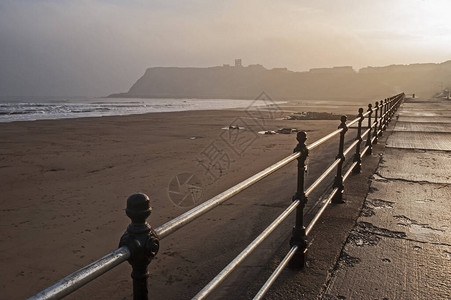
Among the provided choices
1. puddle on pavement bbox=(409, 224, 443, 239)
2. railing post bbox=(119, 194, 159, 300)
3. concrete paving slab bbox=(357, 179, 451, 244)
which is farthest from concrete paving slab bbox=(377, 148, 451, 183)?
railing post bbox=(119, 194, 159, 300)

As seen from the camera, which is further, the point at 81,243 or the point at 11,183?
the point at 11,183

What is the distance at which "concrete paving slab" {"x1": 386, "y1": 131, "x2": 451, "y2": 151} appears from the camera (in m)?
8.72

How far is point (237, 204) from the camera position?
20.1 ft

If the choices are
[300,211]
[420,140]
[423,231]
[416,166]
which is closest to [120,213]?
[300,211]

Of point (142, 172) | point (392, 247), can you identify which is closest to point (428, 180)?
point (392, 247)

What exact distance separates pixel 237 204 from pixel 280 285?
345 centimetres

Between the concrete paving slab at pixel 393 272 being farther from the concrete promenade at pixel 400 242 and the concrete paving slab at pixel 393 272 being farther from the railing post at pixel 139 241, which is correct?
the railing post at pixel 139 241

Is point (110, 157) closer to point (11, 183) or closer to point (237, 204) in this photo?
point (11, 183)

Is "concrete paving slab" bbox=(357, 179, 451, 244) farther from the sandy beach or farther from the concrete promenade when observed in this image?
the sandy beach

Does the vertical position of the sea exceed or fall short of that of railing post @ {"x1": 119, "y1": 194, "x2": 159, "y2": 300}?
it falls short

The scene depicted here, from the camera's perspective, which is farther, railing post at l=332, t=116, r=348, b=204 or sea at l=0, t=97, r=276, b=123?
sea at l=0, t=97, r=276, b=123

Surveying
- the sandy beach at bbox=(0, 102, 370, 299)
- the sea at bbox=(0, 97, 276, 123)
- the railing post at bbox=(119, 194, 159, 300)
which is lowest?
the sandy beach at bbox=(0, 102, 370, 299)

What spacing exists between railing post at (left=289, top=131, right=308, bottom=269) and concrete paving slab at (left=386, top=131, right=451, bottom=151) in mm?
Answer: 6942

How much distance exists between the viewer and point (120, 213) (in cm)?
596
